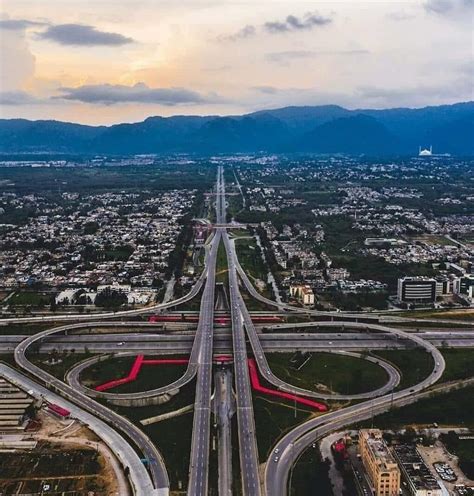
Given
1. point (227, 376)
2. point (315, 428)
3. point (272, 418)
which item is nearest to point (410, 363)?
point (315, 428)

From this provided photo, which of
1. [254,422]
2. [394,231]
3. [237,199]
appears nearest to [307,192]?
[237,199]

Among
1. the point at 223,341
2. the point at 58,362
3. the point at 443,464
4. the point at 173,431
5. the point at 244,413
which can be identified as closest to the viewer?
the point at 443,464

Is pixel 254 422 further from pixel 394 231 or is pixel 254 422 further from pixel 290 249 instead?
pixel 394 231

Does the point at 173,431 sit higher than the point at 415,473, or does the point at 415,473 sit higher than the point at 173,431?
the point at 415,473

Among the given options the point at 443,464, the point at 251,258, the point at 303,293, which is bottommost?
the point at 443,464

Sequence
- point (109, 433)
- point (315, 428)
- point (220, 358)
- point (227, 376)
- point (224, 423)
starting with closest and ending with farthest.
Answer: point (109, 433)
point (315, 428)
point (224, 423)
point (227, 376)
point (220, 358)

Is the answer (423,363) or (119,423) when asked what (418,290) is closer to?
Result: (423,363)

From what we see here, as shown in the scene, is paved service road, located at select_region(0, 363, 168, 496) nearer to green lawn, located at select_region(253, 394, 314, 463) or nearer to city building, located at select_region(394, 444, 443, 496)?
green lawn, located at select_region(253, 394, 314, 463)
